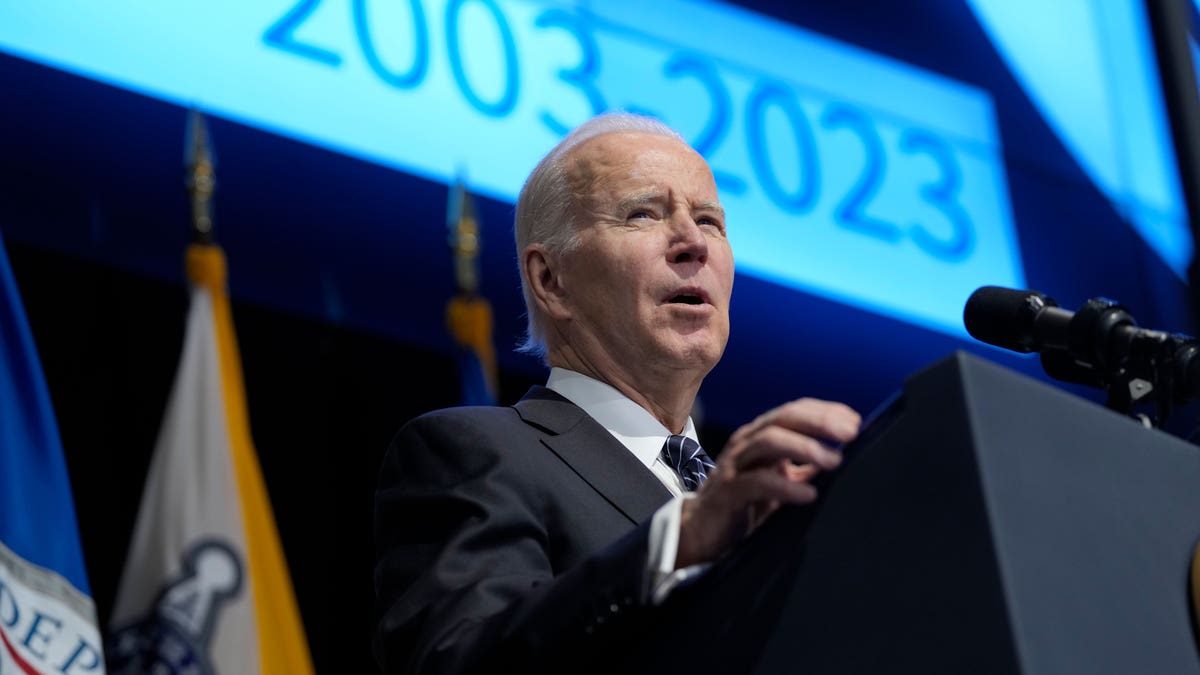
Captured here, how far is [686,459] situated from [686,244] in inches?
11.1

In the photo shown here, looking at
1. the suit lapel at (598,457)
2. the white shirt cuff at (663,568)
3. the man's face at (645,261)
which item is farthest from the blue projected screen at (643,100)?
the white shirt cuff at (663,568)

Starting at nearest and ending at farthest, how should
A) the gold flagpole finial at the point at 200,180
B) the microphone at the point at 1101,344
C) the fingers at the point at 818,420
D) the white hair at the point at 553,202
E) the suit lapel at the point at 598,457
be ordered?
the fingers at the point at 818,420
the microphone at the point at 1101,344
the suit lapel at the point at 598,457
the white hair at the point at 553,202
the gold flagpole finial at the point at 200,180

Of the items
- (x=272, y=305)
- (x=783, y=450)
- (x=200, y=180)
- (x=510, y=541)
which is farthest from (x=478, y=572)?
(x=272, y=305)

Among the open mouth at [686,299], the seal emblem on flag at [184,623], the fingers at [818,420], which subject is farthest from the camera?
the seal emblem on flag at [184,623]

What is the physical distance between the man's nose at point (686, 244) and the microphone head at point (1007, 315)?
0.43 metres

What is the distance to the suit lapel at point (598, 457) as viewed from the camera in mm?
1529

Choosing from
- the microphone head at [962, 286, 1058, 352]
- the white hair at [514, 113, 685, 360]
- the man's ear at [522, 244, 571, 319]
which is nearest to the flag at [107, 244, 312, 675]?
the white hair at [514, 113, 685, 360]

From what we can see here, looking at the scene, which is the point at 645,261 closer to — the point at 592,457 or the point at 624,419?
the point at 624,419

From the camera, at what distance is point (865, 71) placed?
16.4 ft

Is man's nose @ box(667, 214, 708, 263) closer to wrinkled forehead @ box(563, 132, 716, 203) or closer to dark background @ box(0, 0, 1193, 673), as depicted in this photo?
wrinkled forehead @ box(563, 132, 716, 203)

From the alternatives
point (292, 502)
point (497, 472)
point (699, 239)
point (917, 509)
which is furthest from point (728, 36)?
point (917, 509)

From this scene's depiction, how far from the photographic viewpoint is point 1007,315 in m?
1.45

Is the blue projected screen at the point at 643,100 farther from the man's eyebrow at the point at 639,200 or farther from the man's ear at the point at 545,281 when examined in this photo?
the man's eyebrow at the point at 639,200

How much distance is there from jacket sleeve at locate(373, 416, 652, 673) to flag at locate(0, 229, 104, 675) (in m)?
1.07
